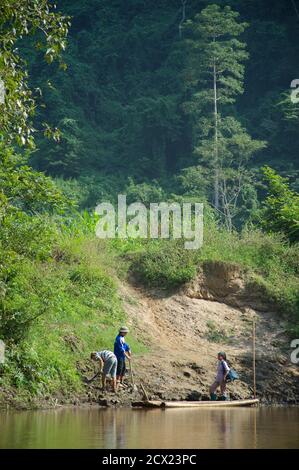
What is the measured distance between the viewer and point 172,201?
169 ft

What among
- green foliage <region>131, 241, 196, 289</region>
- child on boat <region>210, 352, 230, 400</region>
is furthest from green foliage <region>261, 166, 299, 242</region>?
child on boat <region>210, 352, 230, 400</region>

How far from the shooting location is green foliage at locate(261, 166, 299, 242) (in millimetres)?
34500

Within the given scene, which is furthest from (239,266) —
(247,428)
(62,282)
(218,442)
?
(218,442)

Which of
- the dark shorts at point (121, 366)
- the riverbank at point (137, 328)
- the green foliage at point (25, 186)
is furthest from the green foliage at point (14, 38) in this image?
the dark shorts at point (121, 366)

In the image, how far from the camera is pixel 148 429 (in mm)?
17531

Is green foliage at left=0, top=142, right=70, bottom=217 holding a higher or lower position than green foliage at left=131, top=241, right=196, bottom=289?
lower

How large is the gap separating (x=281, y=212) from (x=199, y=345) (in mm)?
7720

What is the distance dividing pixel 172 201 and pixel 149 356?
2521 cm

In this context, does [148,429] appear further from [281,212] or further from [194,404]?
[281,212]

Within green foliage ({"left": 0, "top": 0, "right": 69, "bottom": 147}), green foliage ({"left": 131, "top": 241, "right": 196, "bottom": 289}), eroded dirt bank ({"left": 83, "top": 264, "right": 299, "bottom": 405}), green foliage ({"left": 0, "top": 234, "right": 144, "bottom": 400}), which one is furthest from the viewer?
green foliage ({"left": 131, "top": 241, "right": 196, "bottom": 289})

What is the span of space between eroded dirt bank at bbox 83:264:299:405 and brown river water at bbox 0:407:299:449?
2674mm

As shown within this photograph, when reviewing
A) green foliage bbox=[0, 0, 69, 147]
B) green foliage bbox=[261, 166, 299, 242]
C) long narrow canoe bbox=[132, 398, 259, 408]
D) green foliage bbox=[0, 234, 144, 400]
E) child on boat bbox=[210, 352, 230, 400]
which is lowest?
long narrow canoe bbox=[132, 398, 259, 408]

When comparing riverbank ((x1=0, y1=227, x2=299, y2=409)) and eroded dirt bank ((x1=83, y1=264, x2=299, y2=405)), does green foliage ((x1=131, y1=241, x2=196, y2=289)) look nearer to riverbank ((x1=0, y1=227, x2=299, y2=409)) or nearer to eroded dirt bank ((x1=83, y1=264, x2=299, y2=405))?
riverbank ((x1=0, y1=227, x2=299, y2=409))
